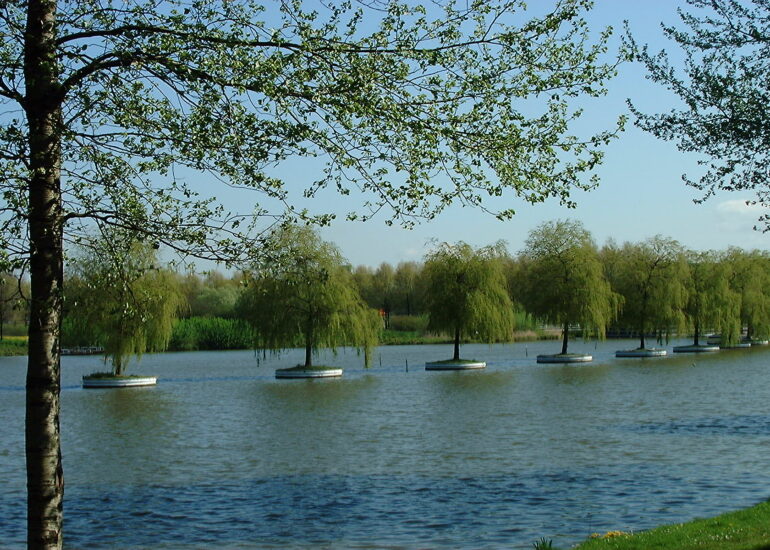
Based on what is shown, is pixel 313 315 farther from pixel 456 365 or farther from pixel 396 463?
pixel 396 463

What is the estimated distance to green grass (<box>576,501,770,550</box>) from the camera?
28.8 ft

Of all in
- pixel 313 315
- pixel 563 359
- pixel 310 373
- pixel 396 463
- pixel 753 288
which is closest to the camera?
pixel 396 463

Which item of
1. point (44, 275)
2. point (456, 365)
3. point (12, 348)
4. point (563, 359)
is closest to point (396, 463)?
point (44, 275)

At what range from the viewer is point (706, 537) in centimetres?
939

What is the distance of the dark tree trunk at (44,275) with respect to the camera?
695 centimetres

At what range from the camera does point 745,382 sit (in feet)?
121

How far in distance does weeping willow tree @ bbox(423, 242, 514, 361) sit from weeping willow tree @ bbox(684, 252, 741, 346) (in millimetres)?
19935

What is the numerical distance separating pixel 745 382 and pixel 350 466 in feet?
80.1

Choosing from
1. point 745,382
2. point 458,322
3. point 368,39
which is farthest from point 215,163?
point 458,322

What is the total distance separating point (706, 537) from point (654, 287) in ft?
176

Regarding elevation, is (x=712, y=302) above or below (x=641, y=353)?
above

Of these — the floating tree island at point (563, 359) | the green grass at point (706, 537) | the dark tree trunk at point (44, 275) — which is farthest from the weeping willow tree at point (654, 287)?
the dark tree trunk at point (44, 275)

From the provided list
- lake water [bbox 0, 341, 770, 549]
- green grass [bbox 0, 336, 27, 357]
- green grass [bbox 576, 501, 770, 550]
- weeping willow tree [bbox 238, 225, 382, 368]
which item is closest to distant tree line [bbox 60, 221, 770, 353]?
weeping willow tree [bbox 238, 225, 382, 368]

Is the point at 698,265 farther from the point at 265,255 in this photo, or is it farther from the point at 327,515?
the point at 265,255
